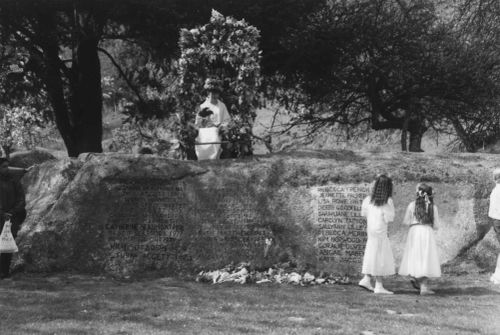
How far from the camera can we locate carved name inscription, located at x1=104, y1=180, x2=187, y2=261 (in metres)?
11.8

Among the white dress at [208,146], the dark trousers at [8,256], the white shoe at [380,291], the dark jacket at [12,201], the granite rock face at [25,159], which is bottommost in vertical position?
the white shoe at [380,291]

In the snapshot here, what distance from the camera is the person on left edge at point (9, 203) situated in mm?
11070

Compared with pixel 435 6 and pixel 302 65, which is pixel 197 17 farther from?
pixel 435 6

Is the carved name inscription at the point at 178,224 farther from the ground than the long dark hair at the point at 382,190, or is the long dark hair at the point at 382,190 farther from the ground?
the long dark hair at the point at 382,190

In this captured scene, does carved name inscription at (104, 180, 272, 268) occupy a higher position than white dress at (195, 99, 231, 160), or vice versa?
white dress at (195, 99, 231, 160)

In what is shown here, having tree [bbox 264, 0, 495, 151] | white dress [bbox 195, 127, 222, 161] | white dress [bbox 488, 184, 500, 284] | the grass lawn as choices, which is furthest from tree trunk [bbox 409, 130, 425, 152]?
the grass lawn

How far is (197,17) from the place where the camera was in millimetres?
19438

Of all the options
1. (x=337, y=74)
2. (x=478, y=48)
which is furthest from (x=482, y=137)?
(x=337, y=74)

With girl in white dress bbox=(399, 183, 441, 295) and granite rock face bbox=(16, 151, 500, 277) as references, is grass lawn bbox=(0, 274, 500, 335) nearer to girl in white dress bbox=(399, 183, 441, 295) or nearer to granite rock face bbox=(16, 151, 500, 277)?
girl in white dress bbox=(399, 183, 441, 295)

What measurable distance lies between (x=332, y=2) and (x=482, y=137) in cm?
658

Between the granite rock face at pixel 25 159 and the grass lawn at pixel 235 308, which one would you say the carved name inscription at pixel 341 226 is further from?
the granite rock face at pixel 25 159

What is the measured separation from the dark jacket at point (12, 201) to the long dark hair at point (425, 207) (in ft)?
20.6

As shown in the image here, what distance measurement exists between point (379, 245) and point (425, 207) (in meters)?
0.88

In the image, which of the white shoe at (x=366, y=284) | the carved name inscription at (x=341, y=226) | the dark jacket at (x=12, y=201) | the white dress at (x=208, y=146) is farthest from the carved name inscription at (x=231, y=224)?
the dark jacket at (x=12, y=201)
